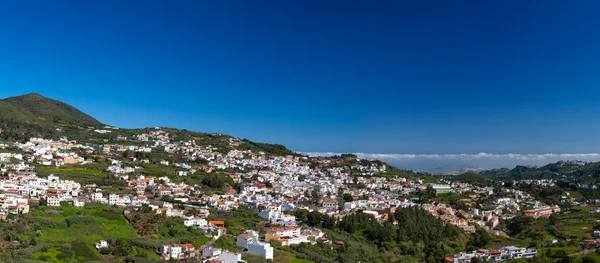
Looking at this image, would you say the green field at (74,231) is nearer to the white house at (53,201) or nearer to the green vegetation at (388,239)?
the white house at (53,201)

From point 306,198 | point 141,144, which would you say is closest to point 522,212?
point 306,198

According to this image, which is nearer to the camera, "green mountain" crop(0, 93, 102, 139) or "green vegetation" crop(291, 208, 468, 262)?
"green vegetation" crop(291, 208, 468, 262)

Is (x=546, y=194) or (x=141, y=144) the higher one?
(x=141, y=144)

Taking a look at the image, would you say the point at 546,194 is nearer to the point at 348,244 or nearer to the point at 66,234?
the point at 348,244

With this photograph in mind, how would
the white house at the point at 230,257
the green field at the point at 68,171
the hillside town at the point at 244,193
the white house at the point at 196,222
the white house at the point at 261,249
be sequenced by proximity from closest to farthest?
the white house at the point at 230,257
the white house at the point at 261,249
the hillside town at the point at 244,193
the white house at the point at 196,222
the green field at the point at 68,171

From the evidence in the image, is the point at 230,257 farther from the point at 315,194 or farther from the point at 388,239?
the point at 315,194

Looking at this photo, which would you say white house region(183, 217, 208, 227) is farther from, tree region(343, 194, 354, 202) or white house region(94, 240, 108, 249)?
tree region(343, 194, 354, 202)

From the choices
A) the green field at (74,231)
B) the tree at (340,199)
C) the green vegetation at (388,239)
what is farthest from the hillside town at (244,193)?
the green vegetation at (388,239)

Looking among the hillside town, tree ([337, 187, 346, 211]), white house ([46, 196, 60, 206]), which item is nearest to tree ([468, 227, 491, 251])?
the hillside town

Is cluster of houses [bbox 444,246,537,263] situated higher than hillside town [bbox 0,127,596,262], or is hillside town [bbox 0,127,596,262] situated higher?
hillside town [bbox 0,127,596,262]

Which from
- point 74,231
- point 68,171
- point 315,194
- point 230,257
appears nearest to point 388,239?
point 230,257

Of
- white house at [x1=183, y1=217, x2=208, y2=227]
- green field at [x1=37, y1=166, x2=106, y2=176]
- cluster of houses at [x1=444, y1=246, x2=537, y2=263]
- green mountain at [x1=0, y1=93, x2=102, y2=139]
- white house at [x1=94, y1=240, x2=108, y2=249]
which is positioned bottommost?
cluster of houses at [x1=444, y1=246, x2=537, y2=263]
